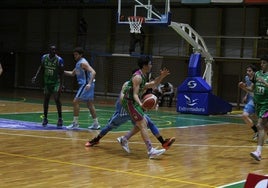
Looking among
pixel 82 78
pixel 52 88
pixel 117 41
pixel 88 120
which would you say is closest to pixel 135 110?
pixel 82 78

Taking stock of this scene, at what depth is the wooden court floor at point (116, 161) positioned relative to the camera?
269 inches

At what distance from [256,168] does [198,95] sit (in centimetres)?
1106

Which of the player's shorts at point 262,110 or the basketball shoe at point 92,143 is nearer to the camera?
the player's shorts at point 262,110

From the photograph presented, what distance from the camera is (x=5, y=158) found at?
26.7 ft

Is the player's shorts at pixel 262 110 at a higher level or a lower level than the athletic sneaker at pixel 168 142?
higher

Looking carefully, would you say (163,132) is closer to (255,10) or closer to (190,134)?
(190,134)

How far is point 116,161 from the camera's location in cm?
837

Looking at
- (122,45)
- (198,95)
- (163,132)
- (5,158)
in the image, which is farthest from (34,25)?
(5,158)

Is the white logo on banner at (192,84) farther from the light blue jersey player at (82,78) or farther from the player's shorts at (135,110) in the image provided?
the player's shorts at (135,110)

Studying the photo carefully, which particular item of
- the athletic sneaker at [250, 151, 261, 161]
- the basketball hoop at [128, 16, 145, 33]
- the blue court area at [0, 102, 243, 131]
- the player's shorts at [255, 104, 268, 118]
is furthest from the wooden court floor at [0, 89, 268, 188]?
the basketball hoop at [128, 16, 145, 33]

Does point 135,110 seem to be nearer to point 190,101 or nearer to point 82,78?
point 82,78

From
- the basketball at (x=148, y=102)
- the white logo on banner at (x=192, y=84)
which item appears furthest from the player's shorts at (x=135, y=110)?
the white logo on banner at (x=192, y=84)

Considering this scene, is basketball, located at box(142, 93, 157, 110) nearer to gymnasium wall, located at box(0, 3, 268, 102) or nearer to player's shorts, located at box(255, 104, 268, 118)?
player's shorts, located at box(255, 104, 268, 118)

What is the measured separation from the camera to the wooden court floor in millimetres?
6828
